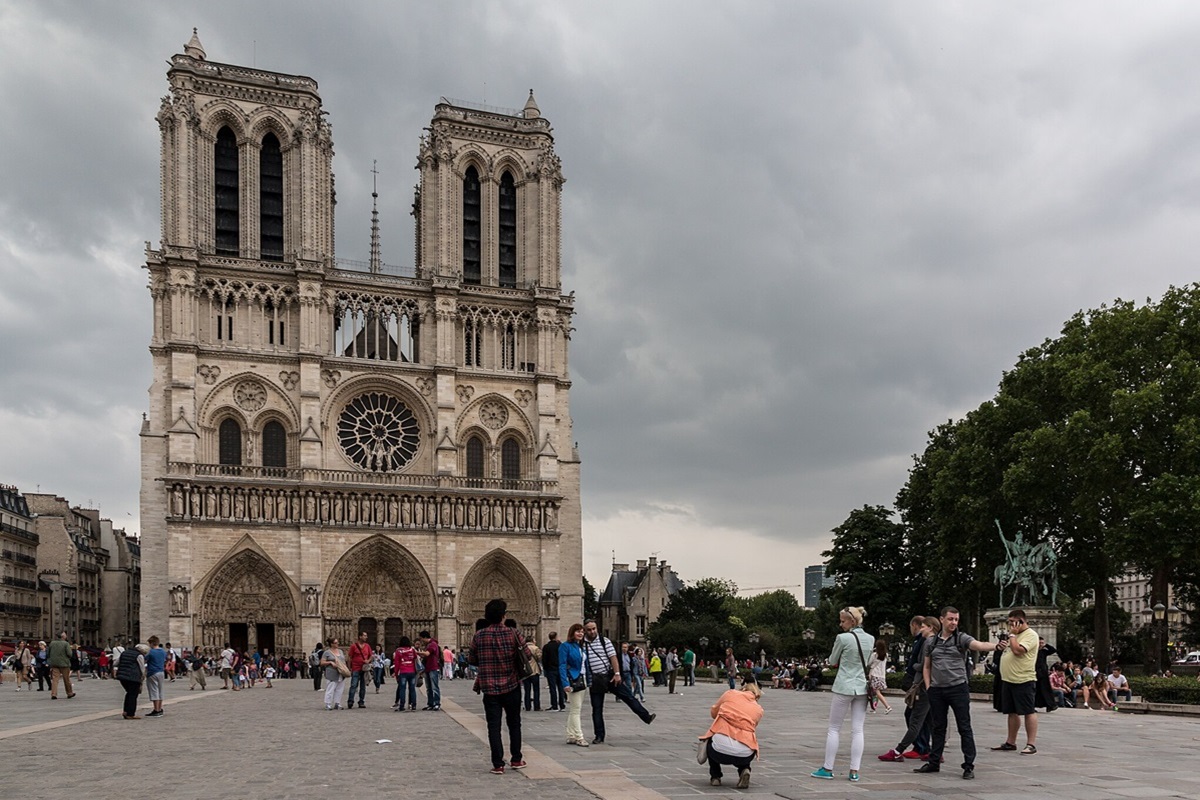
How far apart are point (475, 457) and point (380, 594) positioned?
774 centimetres

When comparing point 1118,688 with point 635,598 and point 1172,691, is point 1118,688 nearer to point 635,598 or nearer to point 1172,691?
point 1172,691

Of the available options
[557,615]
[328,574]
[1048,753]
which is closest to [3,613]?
[328,574]

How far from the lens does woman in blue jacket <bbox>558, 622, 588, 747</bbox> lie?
14086 mm

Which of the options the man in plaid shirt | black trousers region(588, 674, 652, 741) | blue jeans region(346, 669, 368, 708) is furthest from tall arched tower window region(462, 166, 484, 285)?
the man in plaid shirt

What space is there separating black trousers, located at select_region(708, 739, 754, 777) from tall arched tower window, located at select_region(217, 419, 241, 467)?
152ft

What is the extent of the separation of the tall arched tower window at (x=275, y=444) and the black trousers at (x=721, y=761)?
153 ft

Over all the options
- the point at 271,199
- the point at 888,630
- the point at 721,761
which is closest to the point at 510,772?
the point at 721,761

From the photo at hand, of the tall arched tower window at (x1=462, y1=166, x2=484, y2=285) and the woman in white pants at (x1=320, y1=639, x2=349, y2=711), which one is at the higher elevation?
the tall arched tower window at (x1=462, y1=166, x2=484, y2=285)

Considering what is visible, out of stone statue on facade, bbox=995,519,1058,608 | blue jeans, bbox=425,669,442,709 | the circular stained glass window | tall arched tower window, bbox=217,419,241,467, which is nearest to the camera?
blue jeans, bbox=425,669,442,709

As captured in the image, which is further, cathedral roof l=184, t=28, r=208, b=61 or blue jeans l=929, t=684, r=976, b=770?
cathedral roof l=184, t=28, r=208, b=61

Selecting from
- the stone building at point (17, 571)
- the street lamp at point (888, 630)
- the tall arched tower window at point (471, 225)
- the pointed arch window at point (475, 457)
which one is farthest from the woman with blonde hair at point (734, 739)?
the stone building at point (17, 571)

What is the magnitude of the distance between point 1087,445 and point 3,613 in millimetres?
49189

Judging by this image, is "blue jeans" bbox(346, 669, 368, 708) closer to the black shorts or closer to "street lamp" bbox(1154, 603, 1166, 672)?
the black shorts

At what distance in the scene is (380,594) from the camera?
180 ft
